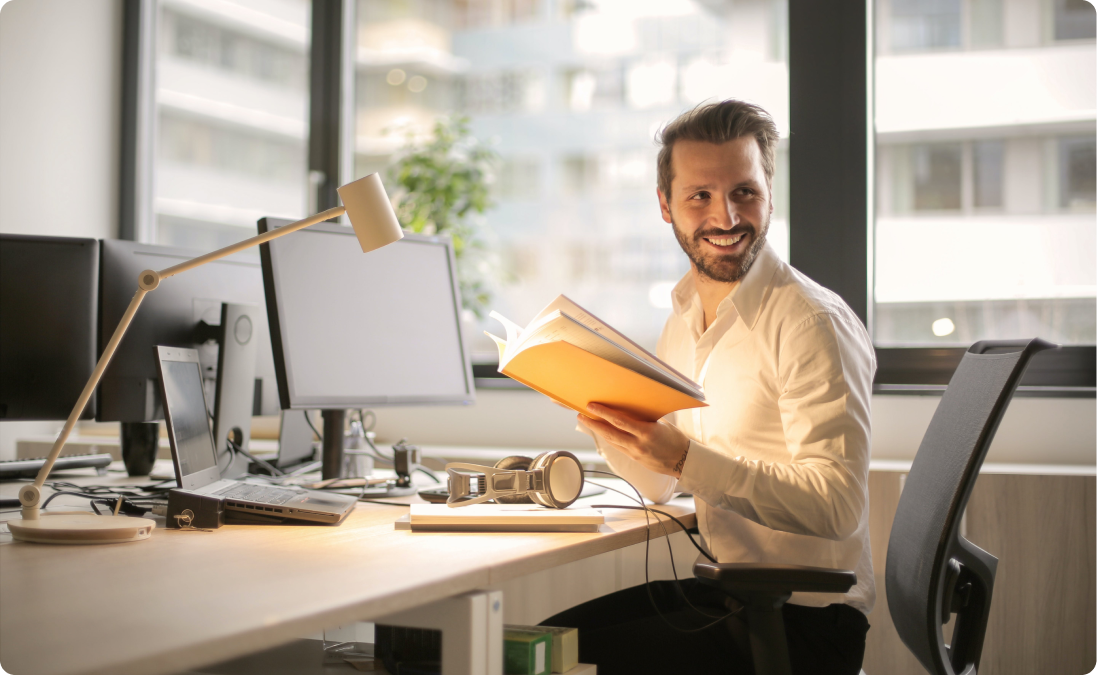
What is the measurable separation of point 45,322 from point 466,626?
1189mm

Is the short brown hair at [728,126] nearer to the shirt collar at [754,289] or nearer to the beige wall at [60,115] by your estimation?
the shirt collar at [754,289]

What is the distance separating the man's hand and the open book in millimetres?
16

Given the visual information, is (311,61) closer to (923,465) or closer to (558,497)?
(558,497)

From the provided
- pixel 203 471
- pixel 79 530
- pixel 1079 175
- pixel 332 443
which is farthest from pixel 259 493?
pixel 1079 175

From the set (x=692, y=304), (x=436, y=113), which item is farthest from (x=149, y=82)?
(x=692, y=304)

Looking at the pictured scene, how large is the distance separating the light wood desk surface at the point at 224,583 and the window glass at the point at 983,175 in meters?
1.37

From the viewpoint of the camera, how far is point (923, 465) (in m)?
1.27

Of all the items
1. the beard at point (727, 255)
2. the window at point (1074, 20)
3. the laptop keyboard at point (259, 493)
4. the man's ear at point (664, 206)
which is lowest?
the laptop keyboard at point (259, 493)

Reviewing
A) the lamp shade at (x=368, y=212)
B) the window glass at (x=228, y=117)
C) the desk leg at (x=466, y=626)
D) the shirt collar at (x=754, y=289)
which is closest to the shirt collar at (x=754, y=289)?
the shirt collar at (x=754, y=289)

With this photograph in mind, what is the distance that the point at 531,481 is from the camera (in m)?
1.35

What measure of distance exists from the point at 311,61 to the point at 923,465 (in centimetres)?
252

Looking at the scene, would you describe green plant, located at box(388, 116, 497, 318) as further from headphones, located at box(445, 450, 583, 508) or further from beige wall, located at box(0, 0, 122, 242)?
headphones, located at box(445, 450, 583, 508)

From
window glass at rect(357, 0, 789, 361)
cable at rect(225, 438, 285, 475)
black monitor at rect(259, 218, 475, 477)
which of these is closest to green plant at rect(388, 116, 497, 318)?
window glass at rect(357, 0, 789, 361)

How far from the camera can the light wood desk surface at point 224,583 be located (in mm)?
660
